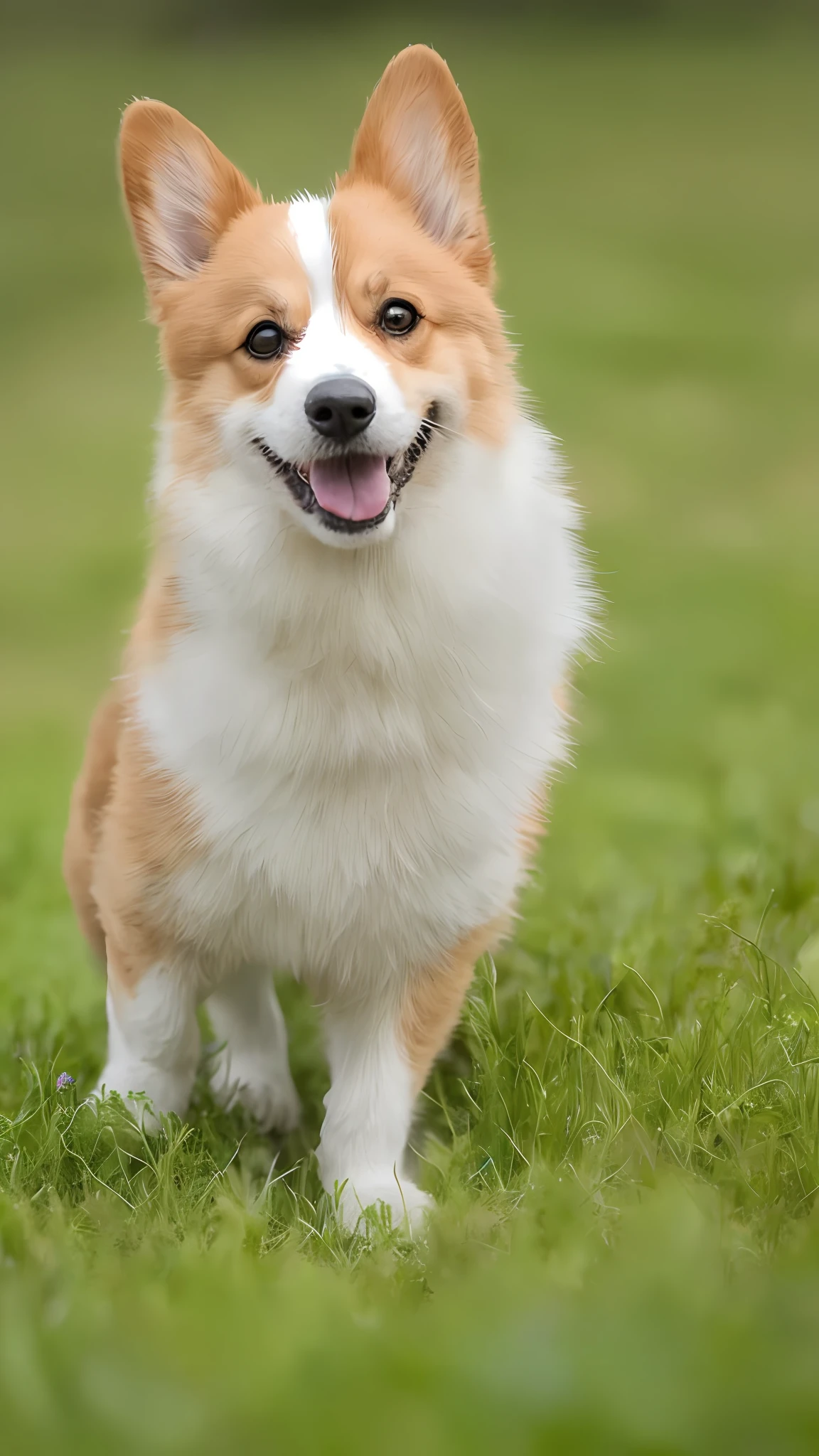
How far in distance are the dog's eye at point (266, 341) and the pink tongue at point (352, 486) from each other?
0.25m

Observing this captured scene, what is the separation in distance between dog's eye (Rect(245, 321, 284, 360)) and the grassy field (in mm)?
508

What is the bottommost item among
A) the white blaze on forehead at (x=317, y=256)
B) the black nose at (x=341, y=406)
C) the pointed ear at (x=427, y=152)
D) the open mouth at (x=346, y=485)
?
the open mouth at (x=346, y=485)

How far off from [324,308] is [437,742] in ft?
2.67

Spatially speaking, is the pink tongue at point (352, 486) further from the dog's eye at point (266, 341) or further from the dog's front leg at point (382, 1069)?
the dog's front leg at point (382, 1069)

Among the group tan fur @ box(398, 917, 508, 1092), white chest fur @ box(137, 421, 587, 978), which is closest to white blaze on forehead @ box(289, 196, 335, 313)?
white chest fur @ box(137, 421, 587, 978)

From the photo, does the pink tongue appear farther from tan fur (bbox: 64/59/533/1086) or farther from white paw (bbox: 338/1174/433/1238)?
white paw (bbox: 338/1174/433/1238)

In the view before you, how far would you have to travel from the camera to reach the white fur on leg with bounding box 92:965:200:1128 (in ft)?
9.82

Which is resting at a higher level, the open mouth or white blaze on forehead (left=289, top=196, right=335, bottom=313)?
white blaze on forehead (left=289, top=196, right=335, bottom=313)

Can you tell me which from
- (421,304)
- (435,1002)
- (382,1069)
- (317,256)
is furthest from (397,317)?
(382,1069)

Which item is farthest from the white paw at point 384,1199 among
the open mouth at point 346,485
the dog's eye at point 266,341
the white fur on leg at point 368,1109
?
the dog's eye at point 266,341

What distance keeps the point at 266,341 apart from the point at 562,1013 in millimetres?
1631

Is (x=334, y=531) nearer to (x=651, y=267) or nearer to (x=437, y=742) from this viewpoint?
(x=437, y=742)

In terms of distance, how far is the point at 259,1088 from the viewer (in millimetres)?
3451

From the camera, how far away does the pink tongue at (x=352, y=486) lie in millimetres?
2475
